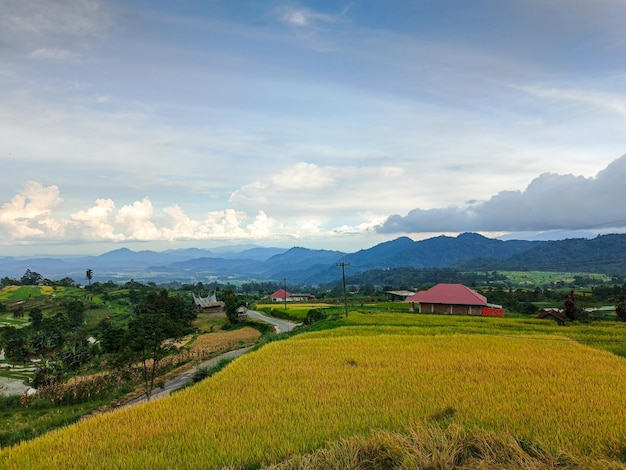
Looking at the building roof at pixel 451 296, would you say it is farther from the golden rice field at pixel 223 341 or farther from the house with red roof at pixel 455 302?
the golden rice field at pixel 223 341

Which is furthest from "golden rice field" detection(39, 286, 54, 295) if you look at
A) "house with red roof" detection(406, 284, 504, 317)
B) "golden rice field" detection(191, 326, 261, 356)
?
"house with red roof" detection(406, 284, 504, 317)

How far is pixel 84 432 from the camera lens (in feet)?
27.2

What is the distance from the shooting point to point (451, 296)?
42750 millimetres

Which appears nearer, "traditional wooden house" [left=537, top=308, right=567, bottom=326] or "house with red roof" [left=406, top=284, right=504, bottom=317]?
"traditional wooden house" [left=537, top=308, right=567, bottom=326]

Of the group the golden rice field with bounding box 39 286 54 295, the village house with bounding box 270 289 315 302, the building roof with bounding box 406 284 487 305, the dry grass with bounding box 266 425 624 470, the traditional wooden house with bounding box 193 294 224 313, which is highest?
the dry grass with bounding box 266 425 624 470

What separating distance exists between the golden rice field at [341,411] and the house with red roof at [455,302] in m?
26.9

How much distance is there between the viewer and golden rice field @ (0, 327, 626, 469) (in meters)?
6.98

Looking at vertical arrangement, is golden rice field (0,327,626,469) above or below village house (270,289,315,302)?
above

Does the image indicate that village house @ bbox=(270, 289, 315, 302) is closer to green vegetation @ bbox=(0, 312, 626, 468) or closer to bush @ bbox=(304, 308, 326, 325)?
bush @ bbox=(304, 308, 326, 325)

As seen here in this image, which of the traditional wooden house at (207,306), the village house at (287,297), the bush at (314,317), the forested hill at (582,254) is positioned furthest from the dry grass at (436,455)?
the forested hill at (582,254)

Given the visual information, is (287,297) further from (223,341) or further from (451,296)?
(223,341)

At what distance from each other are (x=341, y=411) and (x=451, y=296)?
122 feet

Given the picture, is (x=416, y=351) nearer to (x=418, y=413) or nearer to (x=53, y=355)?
(x=418, y=413)

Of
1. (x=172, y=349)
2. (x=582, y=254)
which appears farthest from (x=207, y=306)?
(x=582, y=254)
